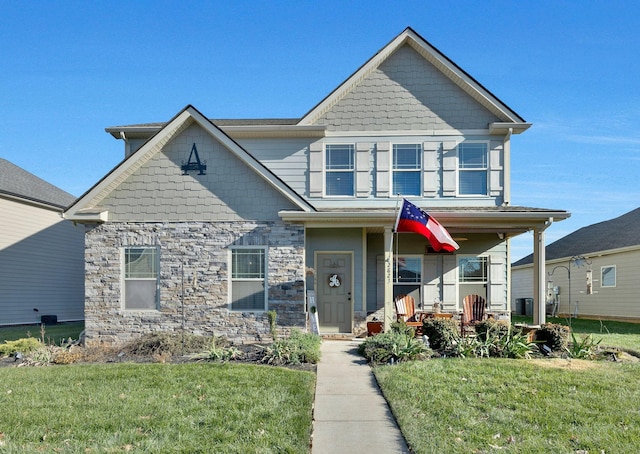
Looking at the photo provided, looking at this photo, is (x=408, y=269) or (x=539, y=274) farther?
(x=408, y=269)

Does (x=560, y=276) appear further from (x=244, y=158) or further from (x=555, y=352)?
(x=244, y=158)

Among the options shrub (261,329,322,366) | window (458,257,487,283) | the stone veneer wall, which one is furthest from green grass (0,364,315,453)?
window (458,257,487,283)

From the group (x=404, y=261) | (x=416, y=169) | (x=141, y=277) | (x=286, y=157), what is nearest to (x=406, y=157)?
(x=416, y=169)

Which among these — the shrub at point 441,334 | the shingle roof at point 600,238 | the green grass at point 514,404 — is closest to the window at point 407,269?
the shrub at point 441,334

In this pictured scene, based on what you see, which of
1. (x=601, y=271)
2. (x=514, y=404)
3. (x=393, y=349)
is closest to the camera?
(x=514, y=404)

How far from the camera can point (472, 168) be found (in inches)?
634

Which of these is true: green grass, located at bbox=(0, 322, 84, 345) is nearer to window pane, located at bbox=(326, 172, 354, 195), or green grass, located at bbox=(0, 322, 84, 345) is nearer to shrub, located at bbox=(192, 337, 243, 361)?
shrub, located at bbox=(192, 337, 243, 361)

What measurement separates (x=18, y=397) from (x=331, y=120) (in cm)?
1070

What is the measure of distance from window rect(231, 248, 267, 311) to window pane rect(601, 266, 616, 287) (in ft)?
55.9

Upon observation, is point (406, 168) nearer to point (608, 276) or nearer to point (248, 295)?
point (248, 295)

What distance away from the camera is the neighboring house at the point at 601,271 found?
75.1 feet

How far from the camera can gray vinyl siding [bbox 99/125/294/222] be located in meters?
13.8

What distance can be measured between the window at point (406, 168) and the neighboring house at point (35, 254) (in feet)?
41.4

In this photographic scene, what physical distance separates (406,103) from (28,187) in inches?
602
